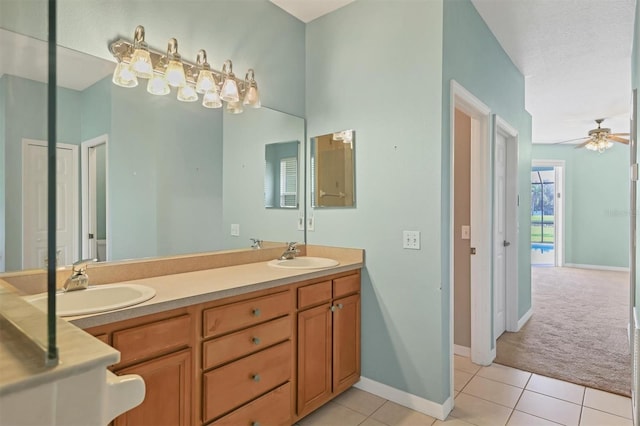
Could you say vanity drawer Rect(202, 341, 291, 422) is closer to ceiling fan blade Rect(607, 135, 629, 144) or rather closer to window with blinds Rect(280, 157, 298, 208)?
window with blinds Rect(280, 157, 298, 208)

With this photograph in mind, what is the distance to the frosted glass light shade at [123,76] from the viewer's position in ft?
5.90

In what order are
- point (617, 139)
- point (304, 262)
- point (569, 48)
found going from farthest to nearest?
point (617, 139) < point (569, 48) < point (304, 262)

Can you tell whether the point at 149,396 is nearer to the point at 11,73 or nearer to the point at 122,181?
the point at 122,181

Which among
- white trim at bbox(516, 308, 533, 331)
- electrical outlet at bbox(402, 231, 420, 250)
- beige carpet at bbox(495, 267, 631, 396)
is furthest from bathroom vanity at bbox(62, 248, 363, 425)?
white trim at bbox(516, 308, 533, 331)

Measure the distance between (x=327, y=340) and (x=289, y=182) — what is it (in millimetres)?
1260

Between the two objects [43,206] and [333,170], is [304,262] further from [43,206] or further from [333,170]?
[43,206]

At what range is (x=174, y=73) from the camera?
1.97 meters

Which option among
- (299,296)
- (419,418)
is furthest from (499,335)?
(299,296)

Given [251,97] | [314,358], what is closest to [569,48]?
[251,97]

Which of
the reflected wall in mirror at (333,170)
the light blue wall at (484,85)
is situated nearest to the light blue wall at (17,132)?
the reflected wall in mirror at (333,170)

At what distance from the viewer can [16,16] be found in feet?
3.54

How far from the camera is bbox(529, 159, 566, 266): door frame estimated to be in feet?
25.1

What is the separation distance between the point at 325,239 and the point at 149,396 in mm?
1610

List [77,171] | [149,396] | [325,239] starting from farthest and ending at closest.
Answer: [325,239] < [77,171] < [149,396]
